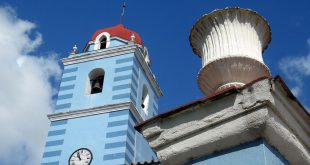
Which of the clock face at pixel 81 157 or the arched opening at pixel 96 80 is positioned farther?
the arched opening at pixel 96 80

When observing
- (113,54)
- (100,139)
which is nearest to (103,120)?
(100,139)

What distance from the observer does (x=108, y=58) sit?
1378 cm

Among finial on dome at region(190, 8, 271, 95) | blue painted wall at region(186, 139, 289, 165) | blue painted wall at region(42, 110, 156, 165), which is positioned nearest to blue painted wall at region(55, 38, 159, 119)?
blue painted wall at region(42, 110, 156, 165)

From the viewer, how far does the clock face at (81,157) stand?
11533 mm

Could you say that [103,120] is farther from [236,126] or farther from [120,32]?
[236,126]

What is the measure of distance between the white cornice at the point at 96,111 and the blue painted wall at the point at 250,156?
33.0 feet

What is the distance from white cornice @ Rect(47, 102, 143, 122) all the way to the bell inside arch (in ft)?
2.59

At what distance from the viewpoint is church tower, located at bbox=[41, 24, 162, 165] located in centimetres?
1180

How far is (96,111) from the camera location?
12.6 m

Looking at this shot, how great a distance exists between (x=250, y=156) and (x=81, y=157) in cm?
987

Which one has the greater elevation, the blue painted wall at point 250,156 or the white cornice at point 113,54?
the white cornice at point 113,54

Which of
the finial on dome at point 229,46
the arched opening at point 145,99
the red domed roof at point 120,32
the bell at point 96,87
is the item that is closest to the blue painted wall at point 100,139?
the bell at point 96,87

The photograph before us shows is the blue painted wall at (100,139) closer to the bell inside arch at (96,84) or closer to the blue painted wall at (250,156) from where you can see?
the bell inside arch at (96,84)

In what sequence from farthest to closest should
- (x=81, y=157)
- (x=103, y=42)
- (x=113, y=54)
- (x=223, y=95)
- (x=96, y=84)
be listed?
1. (x=103, y=42)
2. (x=113, y=54)
3. (x=96, y=84)
4. (x=81, y=157)
5. (x=223, y=95)
